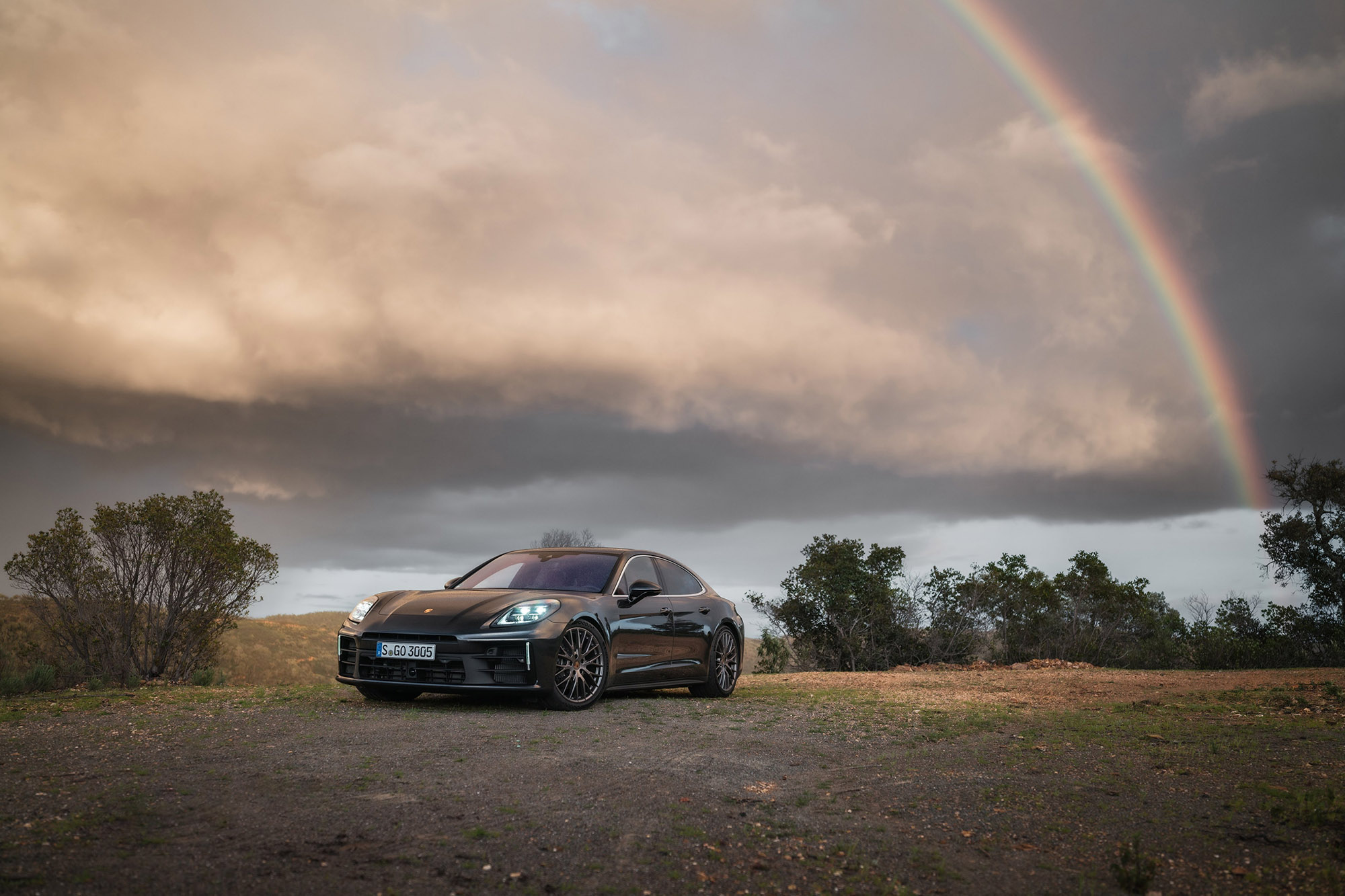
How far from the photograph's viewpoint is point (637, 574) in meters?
9.44

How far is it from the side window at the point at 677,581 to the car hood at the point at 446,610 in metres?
1.68

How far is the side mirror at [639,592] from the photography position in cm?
890

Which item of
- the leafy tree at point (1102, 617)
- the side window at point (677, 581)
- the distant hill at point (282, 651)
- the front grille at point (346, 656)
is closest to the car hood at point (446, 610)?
the front grille at point (346, 656)

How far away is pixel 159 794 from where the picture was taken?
13.9ft

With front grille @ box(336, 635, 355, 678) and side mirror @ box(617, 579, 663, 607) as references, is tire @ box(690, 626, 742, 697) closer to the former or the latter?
side mirror @ box(617, 579, 663, 607)

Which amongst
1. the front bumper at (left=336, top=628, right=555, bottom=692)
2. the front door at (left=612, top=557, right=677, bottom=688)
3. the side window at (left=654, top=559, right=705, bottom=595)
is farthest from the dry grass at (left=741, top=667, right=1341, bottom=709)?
the front bumper at (left=336, top=628, right=555, bottom=692)

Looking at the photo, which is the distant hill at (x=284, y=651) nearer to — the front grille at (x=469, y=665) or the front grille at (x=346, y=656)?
the front grille at (x=346, y=656)

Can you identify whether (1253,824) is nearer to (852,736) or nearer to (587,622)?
(852,736)

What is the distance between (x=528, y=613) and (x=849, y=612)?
18.2 m

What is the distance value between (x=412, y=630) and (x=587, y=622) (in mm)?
1526

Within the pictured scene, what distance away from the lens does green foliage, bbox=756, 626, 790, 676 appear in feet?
77.6

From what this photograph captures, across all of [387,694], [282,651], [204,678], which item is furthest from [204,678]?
[282,651]

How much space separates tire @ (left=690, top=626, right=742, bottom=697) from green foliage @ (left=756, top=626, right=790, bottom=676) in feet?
43.4

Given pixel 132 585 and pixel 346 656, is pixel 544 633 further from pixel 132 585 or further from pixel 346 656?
pixel 132 585
